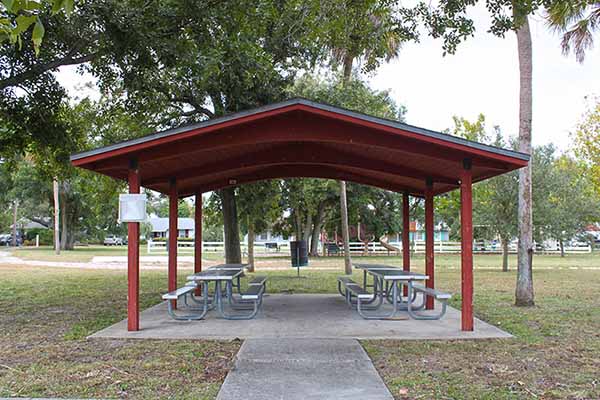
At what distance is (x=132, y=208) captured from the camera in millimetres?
7383

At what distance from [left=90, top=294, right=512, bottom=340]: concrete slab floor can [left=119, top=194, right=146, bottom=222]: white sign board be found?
161cm

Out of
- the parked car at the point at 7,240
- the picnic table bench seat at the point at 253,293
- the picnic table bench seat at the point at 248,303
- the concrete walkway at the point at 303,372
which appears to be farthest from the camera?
the parked car at the point at 7,240

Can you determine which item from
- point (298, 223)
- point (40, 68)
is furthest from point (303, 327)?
point (298, 223)

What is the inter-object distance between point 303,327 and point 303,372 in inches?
101

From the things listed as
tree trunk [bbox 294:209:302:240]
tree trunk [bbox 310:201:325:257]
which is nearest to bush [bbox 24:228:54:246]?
tree trunk [bbox 294:209:302:240]

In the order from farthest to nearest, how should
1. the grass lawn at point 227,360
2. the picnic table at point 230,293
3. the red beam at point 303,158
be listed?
1. the red beam at point 303,158
2. the picnic table at point 230,293
3. the grass lawn at point 227,360

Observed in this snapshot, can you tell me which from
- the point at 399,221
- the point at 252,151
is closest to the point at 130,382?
the point at 252,151

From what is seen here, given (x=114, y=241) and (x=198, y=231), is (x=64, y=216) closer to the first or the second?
(x=114, y=241)

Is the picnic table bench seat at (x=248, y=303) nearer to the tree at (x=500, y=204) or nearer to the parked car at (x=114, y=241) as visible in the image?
the tree at (x=500, y=204)

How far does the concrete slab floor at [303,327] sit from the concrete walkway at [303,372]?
2.10 ft

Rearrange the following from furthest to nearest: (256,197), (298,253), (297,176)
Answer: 1. (256,197)
2. (298,253)
3. (297,176)

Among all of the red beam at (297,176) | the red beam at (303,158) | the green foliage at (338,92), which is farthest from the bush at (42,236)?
the red beam at (303,158)

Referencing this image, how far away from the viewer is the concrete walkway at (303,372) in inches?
181

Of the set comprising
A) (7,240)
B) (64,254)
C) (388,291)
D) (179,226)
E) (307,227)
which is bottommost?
(64,254)
